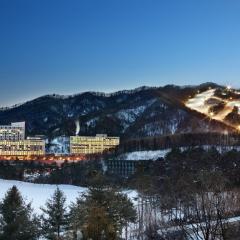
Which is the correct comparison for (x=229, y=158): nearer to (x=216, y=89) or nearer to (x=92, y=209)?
(x=92, y=209)

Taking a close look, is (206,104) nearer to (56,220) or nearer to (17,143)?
(17,143)

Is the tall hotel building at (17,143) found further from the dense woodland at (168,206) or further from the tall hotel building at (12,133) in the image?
the dense woodland at (168,206)

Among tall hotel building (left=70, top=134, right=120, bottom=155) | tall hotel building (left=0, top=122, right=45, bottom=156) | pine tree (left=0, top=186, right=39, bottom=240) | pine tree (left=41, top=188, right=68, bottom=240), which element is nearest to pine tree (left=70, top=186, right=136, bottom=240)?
pine tree (left=41, top=188, right=68, bottom=240)

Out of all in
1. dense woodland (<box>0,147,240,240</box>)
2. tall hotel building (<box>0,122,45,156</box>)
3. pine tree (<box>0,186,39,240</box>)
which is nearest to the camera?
dense woodland (<box>0,147,240,240</box>)

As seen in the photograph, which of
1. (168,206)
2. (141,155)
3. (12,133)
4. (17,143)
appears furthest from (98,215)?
(12,133)

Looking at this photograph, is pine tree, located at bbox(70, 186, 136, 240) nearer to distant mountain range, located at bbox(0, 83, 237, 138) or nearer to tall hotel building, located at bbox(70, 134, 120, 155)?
distant mountain range, located at bbox(0, 83, 237, 138)

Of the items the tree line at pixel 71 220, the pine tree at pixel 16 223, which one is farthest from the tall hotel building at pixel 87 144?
the pine tree at pixel 16 223

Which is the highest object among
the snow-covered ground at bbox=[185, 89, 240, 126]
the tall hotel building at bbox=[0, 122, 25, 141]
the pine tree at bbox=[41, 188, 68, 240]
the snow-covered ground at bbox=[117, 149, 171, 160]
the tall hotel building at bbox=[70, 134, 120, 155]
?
the snow-covered ground at bbox=[185, 89, 240, 126]
